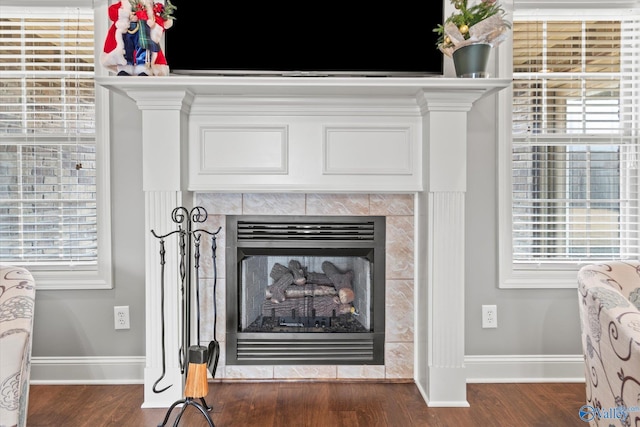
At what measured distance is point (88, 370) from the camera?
2.58 m

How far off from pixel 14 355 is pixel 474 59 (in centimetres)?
205

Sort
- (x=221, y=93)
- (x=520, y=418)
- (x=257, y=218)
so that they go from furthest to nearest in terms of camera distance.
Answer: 1. (x=257, y=218)
2. (x=221, y=93)
3. (x=520, y=418)

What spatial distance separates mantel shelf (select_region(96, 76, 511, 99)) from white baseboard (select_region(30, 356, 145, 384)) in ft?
4.66

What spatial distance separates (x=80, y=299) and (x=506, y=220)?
7.65ft

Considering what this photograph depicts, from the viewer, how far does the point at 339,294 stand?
264 centimetres

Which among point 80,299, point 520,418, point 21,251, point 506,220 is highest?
point 506,220

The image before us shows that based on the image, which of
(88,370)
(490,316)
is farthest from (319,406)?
(88,370)

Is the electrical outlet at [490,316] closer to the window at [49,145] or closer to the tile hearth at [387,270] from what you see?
the tile hearth at [387,270]

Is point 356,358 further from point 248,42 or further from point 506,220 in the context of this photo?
point 248,42

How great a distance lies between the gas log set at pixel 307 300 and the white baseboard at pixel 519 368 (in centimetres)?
66

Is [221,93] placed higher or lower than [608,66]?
lower

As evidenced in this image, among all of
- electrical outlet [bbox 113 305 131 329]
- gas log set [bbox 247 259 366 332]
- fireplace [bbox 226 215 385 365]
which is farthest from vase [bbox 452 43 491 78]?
electrical outlet [bbox 113 305 131 329]

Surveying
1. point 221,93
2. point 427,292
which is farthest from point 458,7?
point 427,292

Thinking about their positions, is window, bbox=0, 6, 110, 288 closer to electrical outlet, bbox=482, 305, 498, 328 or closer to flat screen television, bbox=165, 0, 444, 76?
flat screen television, bbox=165, 0, 444, 76
